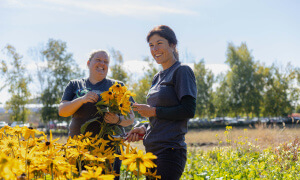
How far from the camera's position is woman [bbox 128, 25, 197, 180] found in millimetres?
1845

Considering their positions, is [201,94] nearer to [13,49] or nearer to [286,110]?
[286,110]

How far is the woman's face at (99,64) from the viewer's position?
2.55 meters

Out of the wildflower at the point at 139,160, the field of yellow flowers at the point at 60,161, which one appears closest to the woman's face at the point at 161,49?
the field of yellow flowers at the point at 60,161

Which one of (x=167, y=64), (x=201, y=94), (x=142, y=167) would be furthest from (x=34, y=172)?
(x=201, y=94)

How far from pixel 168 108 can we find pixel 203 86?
83.3 feet

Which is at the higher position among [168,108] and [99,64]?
[99,64]

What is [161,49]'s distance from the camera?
2.10m

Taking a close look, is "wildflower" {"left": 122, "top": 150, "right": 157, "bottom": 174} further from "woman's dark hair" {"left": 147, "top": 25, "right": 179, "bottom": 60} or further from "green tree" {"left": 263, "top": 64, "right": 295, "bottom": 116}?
"green tree" {"left": 263, "top": 64, "right": 295, "bottom": 116}

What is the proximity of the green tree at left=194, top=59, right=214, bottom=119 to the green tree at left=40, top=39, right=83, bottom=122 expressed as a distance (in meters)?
12.5

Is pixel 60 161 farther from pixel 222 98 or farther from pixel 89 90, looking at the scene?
pixel 222 98

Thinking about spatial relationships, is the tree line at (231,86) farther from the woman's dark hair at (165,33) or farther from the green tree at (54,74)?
the woman's dark hair at (165,33)

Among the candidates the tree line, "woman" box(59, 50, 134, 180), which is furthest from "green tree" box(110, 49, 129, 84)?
"woman" box(59, 50, 134, 180)

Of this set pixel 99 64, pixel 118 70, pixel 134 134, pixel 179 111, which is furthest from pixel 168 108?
Answer: pixel 118 70

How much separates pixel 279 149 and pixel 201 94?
21.9m
